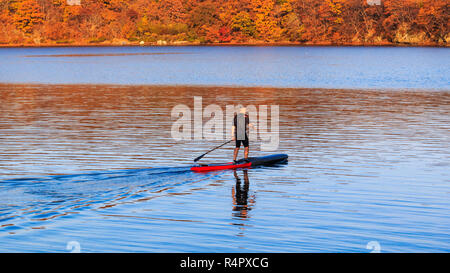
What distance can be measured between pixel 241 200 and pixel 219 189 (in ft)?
5.22

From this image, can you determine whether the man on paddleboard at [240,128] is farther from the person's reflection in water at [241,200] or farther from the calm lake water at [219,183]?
the person's reflection in water at [241,200]

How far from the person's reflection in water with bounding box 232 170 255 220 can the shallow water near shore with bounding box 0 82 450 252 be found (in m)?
0.03

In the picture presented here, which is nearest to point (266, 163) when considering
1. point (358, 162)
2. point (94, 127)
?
point (358, 162)

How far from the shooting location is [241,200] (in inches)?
800

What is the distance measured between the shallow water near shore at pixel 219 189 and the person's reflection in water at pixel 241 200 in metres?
0.03

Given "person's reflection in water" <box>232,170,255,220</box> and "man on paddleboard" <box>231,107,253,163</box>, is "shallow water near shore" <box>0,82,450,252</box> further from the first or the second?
"man on paddleboard" <box>231,107,253,163</box>

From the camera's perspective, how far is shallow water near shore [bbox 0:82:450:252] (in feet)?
53.3

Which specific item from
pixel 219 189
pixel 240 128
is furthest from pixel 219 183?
pixel 240 128

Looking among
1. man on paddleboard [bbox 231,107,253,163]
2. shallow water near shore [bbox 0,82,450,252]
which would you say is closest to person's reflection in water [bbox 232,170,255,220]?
shallow water near shore [bbox 0,82,450,252]

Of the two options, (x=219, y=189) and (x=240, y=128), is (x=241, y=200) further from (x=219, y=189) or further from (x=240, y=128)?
(x=240, y=128)

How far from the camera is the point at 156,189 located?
2139cm

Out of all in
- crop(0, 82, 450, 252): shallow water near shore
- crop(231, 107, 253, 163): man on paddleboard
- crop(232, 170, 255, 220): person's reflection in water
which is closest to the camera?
crop(0, 82, 450, 252): shallow water near shore

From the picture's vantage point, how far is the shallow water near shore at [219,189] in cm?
1625
